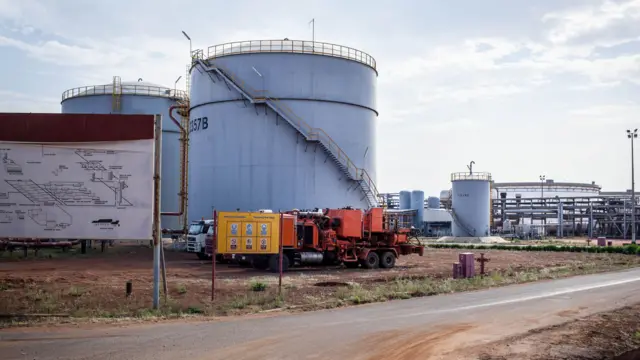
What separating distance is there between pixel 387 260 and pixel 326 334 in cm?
1908

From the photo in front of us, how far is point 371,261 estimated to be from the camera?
30.5 metres

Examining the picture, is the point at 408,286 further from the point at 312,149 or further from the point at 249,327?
the point at 312,149

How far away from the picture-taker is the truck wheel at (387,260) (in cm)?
3077

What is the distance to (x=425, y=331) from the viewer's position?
1258 cm

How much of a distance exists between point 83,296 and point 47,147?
4453 mm

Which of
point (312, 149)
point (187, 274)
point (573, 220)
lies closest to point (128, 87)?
point (312, 149)

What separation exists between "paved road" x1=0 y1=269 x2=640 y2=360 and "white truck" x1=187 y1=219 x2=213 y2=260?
18.7m

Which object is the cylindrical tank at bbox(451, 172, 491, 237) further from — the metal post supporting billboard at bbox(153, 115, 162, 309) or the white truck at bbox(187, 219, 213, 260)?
the metal post supporting billboard at bbox(153, 115, 162, 309)

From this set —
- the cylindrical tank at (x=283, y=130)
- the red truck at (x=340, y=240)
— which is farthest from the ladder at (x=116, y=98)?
the red truck at (x=340, y=240)

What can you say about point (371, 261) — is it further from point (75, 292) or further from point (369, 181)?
point (75, 292)

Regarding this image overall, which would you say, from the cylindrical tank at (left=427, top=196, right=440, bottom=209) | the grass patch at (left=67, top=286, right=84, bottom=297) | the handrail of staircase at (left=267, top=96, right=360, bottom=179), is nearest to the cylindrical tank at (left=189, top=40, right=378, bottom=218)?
the handrail of staircase at (left=267, top=96, right=360, bottom=179)

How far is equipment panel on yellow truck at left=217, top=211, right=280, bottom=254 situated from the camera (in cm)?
1889

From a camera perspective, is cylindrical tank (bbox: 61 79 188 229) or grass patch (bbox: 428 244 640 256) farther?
cylindrical tank (bbox: 61 79 188 229)

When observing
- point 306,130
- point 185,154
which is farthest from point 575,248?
point 185,154
